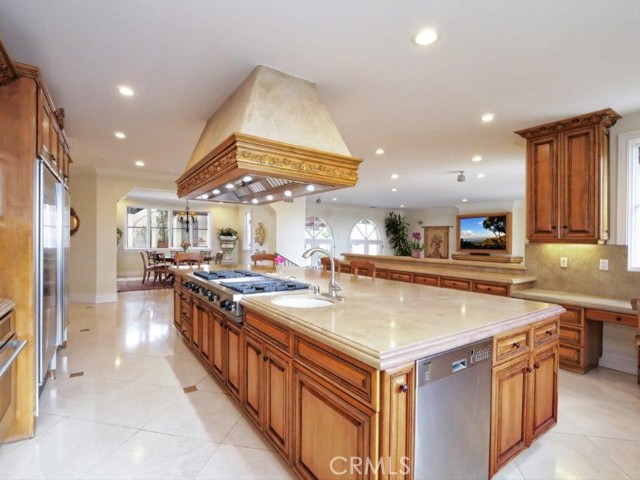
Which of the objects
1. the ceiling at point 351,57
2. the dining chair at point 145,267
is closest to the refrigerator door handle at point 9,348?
the ceiling at point 351,57

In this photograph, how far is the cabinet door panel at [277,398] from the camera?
1712mm

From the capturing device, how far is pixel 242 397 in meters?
2.25

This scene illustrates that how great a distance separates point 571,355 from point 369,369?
3.14 metres

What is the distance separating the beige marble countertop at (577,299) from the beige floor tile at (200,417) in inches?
126

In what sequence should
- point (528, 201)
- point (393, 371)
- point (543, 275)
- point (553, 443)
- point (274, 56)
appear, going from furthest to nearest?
point (543, 275) → point (528, 201) → point (274, 56) → point (553, 443) → point (393, 371)

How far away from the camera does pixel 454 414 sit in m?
1.42

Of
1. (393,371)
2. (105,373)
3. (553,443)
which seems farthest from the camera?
(105,373)

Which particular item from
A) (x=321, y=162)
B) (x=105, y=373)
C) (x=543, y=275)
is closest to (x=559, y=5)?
(x=321, y=162)

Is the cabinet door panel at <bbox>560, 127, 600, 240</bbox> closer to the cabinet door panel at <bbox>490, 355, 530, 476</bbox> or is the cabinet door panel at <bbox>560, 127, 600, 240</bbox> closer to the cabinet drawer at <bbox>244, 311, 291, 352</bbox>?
the cabinet door panel at <bbox>490, 355, 530, 476</bbox>

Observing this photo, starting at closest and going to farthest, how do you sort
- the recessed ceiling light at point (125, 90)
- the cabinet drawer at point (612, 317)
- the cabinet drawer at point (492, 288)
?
the recessed ceiling light at point (125, 90)
the cabinet drawer at point (612, 317)
the cabinet drawer at point (492, 288)

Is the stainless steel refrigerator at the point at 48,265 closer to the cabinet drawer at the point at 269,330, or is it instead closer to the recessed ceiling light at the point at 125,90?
the recessed ceiling light at the point at 125,90

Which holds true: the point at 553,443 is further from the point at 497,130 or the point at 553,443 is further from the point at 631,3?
the point at 497,130

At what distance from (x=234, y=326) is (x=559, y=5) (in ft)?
9.01

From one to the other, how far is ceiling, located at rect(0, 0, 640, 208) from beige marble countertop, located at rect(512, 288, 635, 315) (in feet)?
6.03
